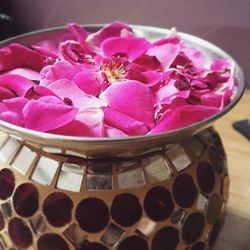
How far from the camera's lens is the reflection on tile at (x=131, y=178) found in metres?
0.28

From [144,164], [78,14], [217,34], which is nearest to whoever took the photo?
[144,164]

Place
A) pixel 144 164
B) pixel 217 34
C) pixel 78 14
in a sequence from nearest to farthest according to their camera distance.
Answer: pixel 144 164 < pixel 217 34 < pixel 78 14

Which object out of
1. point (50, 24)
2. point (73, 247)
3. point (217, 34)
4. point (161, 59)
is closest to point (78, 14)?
point (50, 24)

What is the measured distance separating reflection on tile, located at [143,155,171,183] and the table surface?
0.13 metres

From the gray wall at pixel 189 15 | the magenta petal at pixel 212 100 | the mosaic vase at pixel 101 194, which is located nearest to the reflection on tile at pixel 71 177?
the mosaic vase at pixel 101 194

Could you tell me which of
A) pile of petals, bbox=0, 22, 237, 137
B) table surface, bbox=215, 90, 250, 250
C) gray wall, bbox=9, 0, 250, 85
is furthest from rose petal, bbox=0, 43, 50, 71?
gray wall, bbox=9, 0, 250, 85

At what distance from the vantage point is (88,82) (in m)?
0.33

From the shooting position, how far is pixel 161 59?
369mm

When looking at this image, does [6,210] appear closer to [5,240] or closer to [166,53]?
[5,240]

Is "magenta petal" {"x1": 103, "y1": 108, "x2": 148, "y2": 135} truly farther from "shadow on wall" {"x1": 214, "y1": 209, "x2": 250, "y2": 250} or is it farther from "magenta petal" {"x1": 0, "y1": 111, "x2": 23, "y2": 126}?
"shadow on wall" {"x1": 214, "y1": 209, "x2": 250, "y2": 250}

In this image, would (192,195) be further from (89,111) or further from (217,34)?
(217,34)

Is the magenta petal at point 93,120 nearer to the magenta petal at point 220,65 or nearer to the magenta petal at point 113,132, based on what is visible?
the magenta petal at point 113,132

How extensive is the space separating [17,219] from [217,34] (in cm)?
44

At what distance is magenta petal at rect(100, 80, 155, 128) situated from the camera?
305mm
